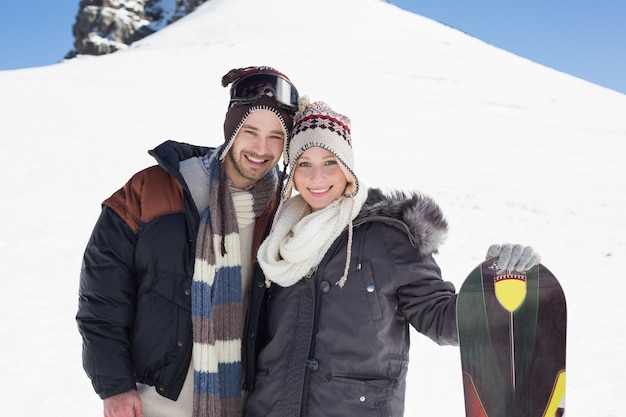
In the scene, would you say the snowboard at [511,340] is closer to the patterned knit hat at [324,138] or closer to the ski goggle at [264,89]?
the patterned knit hat at [324,138]

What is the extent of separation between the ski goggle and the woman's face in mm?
360

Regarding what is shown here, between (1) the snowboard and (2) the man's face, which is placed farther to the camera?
(2) the man's face

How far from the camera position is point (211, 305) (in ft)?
7.36

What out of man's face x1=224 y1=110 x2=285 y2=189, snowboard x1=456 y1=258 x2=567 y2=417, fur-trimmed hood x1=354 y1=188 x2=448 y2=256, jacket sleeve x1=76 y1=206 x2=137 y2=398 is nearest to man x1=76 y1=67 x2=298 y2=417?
jacket sleeve x1=76 y1=206 x2=137 y2=398

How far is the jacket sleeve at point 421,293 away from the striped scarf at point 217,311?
2.26 feet

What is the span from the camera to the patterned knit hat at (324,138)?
2277 millimetres

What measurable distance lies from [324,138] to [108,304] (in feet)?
3.73

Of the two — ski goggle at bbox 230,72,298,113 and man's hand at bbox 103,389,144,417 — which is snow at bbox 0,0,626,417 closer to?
man's hand at bbox 103,389,144,417

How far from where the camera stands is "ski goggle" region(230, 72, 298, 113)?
249cm

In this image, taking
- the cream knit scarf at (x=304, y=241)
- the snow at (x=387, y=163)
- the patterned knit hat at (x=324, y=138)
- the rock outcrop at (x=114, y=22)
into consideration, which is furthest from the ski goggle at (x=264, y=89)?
the rock outcrop at (x=114, y=22)

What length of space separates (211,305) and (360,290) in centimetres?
63

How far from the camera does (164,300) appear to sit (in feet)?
7.37

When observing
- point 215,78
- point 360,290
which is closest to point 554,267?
point 360,290

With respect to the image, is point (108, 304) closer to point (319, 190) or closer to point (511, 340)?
point (319, 190)
